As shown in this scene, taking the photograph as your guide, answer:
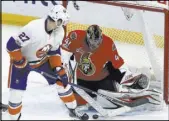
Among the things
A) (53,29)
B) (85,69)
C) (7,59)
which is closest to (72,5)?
(7,59)

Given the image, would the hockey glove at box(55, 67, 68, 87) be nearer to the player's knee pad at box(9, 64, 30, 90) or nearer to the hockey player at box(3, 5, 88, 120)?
the hockey player at box(3, 5, 88, 120)

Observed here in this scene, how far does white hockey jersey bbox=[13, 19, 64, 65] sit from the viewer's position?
8.46 ft

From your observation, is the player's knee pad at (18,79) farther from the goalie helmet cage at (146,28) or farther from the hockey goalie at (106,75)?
the goalie helmet cage at (146,28)

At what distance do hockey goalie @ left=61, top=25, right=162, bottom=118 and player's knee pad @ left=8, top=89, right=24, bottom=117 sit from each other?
449mm

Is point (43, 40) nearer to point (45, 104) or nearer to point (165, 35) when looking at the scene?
point (45, 104)

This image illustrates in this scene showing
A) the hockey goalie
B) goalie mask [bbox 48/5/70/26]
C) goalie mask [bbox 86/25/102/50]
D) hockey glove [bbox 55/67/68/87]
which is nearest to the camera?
goalie mask [bbox 48/5/70/26]

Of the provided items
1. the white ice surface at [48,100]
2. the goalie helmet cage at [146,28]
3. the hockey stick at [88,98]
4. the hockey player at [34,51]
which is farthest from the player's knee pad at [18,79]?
the goalie helmet cage at [146,28]

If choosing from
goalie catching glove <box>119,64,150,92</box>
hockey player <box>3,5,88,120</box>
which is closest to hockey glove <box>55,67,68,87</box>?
hockey player <box>3,5,88,120</box>

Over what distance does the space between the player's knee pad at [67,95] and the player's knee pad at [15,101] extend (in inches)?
10.2

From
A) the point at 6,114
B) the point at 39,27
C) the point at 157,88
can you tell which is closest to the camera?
the point at 39,27

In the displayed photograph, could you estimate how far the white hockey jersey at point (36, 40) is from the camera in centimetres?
258

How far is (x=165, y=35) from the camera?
3115 millimetres

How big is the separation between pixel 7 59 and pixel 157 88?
3.77 ft

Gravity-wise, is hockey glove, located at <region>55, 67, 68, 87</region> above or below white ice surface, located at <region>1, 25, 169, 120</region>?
above
